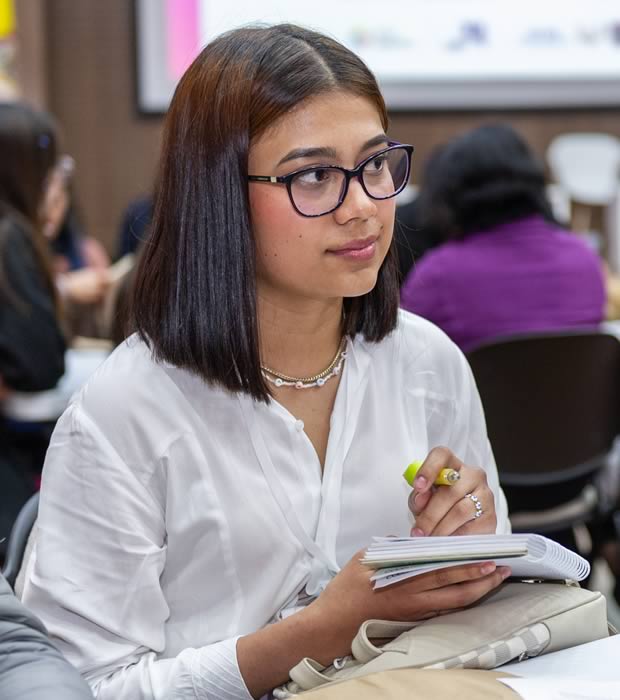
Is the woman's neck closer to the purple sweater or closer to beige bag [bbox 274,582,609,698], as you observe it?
beige bag [bbox 274,582,609,698]

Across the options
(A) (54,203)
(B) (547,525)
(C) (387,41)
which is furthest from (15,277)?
(C) (387,41)

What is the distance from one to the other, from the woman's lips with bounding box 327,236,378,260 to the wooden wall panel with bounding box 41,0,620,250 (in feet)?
14.2

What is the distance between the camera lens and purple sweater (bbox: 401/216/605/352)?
2684mm

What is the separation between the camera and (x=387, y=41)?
565 centimetres

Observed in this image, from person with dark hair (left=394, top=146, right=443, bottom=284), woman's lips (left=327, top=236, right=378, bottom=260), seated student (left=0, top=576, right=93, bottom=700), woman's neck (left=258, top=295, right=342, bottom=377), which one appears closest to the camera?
seated student (left=0, top=576, right=93, bottom=700)

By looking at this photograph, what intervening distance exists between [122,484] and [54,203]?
1.77m

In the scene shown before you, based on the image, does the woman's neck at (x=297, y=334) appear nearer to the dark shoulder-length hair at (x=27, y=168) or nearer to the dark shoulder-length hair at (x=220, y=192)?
the dark shoulder-length hair at (x=220, y=192)

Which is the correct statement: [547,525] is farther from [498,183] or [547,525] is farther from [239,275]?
[239,275]

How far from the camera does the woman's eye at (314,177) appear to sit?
129 centimetres

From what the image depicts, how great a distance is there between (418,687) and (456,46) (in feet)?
16.6

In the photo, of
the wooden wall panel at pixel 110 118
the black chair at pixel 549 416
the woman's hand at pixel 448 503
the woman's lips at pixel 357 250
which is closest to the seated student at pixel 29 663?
the woman's hand at pixel 448 503

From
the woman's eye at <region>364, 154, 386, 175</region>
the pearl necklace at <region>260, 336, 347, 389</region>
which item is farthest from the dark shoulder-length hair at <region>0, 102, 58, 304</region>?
the woman's eye at <region>364, 154, 386, 175</region>

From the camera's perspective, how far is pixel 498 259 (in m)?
2.71

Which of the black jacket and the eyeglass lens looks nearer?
the eyeglass lens
